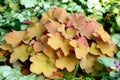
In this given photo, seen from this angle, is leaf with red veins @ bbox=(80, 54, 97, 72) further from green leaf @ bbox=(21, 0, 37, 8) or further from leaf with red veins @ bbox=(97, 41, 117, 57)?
green leaf @ bbox=(21, 0, 37, 8)

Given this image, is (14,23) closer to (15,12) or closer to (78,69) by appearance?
(15,12)

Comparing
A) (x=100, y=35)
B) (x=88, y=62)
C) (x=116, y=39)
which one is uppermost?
(x=100, y=35)

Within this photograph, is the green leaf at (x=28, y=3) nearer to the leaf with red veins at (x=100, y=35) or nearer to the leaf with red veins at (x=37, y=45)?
the leaf with red veins at (x=37, y=45)

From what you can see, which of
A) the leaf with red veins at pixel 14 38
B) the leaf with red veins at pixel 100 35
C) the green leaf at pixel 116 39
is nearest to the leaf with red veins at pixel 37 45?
the leaf with red veins at pixel 14 38

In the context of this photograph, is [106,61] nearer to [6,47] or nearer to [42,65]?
[42,65]

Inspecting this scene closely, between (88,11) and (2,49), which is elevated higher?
(88,11)

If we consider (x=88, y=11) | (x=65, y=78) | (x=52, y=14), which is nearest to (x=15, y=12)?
(x=52, y=14)

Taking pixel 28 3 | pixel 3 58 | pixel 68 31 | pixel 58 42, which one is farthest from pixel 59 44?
pixel 28 3
